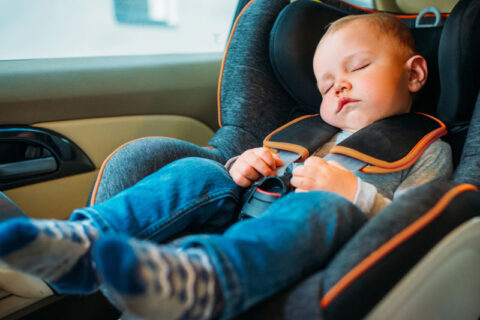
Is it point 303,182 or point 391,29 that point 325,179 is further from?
point 391,29

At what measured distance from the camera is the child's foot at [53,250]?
0.49 m

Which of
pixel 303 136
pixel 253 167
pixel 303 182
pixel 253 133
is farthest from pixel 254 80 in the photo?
pixel 303 182

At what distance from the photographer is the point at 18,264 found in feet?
1.68

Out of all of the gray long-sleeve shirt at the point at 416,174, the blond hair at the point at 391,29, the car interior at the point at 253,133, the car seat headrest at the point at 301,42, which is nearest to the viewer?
the car interior at the point at 253,133

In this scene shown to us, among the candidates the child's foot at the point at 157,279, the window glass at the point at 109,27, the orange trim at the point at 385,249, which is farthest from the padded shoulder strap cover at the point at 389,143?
the window glass at the point at 109,27

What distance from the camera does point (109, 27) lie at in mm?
1368

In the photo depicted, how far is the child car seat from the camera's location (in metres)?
0.50

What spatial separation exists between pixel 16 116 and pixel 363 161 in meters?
1.04

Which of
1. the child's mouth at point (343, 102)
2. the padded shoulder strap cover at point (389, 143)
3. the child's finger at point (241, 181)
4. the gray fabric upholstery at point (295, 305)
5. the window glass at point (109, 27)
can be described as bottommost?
the child's finger at point (241, 181)

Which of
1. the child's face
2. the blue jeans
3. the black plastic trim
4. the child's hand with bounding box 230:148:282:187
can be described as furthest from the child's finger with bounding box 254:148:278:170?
the black plastic trim

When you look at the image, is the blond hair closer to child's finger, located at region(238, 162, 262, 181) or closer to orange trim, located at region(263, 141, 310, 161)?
orange trim, located at region(263, 141, 310, 161)

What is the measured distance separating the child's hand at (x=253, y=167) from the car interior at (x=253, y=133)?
200 mm

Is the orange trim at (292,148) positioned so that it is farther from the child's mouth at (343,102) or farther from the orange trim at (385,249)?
the orange trim at (385,249)

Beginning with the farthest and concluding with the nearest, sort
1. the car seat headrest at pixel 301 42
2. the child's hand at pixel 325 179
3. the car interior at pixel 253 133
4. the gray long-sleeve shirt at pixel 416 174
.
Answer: the car seat headrest at pixel 301 42, the gray long-sleeve shirt at pixel 416 174, the child's hand at pixel 325 179, the car interior at pixel 253 133
